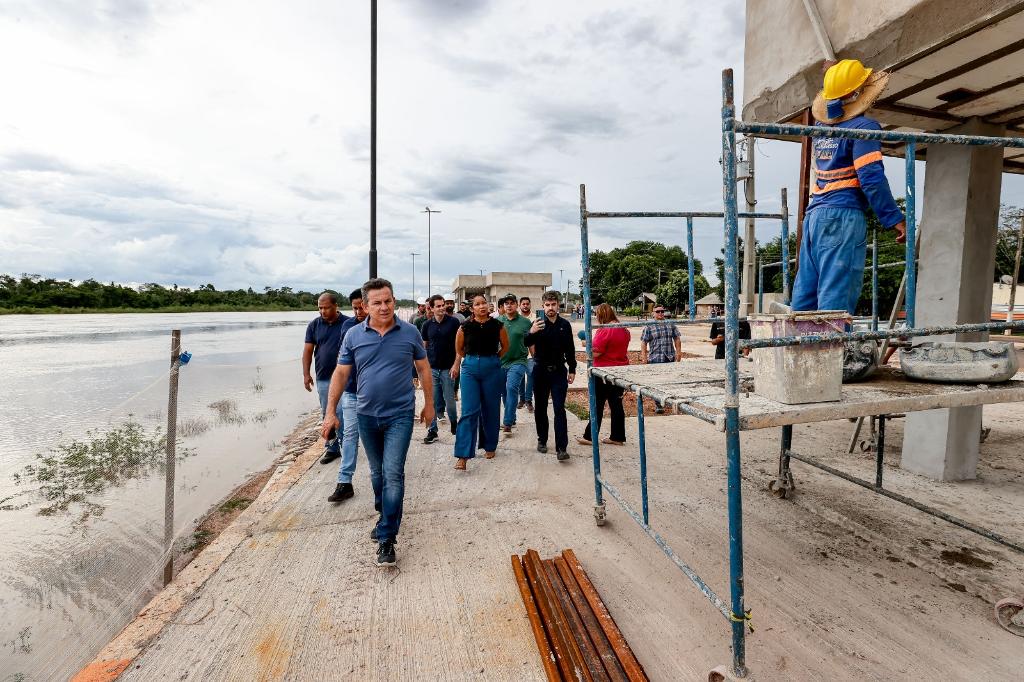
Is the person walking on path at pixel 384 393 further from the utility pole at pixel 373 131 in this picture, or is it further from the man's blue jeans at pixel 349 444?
the utility pole at pixel 373 131

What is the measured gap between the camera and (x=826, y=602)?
2.72 m

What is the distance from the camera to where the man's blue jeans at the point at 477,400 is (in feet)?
16.5

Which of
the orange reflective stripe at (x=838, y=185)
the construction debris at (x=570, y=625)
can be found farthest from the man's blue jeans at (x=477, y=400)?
the orange reflective stripe at (x=838, y=185)

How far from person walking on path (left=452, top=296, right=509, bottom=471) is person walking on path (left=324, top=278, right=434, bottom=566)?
1553 millimetres

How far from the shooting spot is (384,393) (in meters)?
3.31

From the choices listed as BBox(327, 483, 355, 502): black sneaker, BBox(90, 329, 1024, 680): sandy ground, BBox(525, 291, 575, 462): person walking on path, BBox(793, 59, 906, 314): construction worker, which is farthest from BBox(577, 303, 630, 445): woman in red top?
BBox(327, 483, 355, 502): black sneaker

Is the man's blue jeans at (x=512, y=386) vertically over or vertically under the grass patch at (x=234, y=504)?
over

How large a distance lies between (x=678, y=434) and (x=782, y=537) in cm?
281

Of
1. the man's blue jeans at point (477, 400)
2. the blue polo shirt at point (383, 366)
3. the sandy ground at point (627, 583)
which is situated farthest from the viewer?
the man's blue jeans at point (477, 400)

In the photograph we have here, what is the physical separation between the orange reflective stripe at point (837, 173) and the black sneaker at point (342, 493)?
423cm

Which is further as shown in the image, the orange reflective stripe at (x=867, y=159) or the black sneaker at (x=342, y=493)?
the black sneaker at (x=342, y=493)

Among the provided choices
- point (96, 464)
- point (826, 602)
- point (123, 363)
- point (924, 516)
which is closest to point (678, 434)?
point (924, 516)

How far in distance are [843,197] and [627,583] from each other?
256cm

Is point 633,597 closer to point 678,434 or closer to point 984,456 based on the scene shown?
point 678,434
